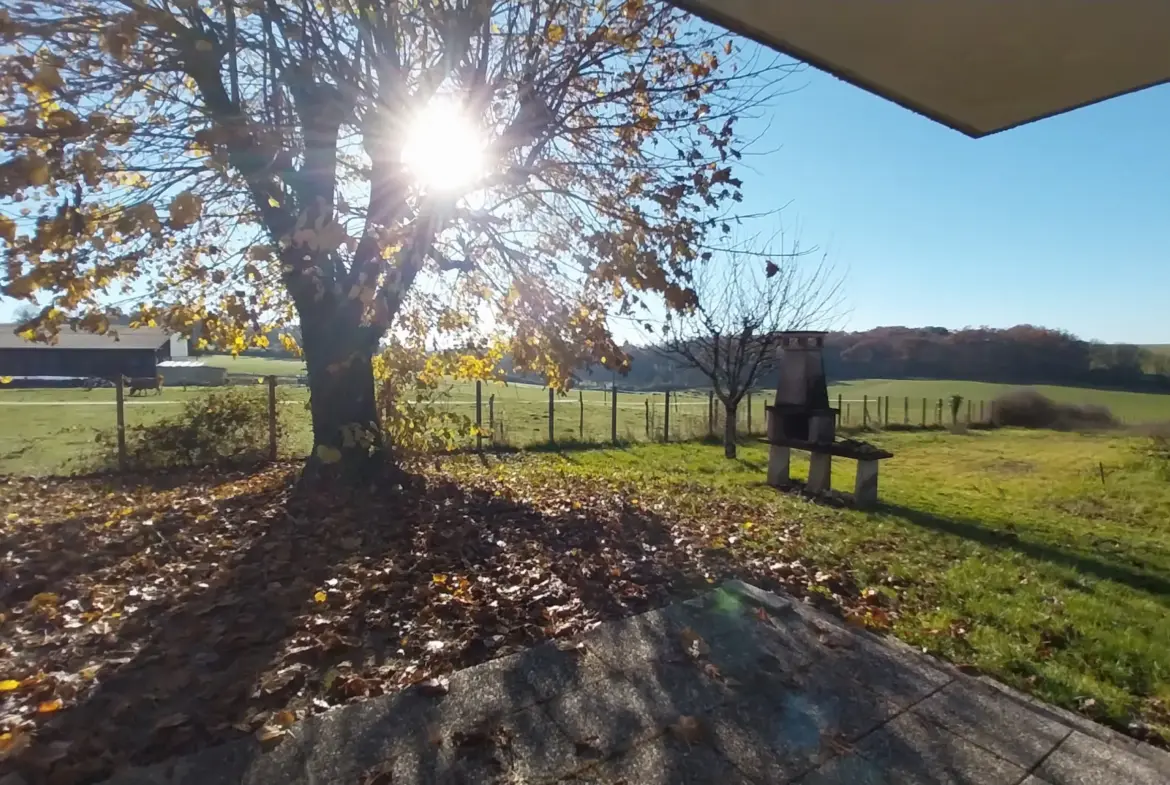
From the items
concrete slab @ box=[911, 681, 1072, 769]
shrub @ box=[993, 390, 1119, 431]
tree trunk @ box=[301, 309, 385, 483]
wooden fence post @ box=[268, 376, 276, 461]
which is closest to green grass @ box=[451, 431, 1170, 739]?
concrete slab @ box=[911, 681, 1072, 769]

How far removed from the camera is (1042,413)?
34.5 metres

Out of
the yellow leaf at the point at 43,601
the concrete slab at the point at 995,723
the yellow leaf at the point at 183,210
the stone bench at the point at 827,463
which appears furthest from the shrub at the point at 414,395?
the concrete slab at the point at 995,723

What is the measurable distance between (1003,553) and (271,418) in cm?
1113

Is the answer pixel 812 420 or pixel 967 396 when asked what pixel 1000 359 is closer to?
pixel 967 396

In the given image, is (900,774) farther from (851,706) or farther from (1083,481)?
(1083,481)

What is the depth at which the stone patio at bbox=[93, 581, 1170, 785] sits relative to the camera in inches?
90.4

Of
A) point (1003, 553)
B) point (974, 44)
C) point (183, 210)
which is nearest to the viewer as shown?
point (974, 44)

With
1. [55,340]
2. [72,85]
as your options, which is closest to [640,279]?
[72,85]

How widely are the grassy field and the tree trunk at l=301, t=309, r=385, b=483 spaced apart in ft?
→ 13.0

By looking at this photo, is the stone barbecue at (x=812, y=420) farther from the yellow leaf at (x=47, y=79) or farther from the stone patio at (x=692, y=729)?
the yellow leaf at (x=47, y=79)

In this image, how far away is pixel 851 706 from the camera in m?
2.86

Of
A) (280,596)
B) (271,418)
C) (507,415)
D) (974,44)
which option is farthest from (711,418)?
(974,44)

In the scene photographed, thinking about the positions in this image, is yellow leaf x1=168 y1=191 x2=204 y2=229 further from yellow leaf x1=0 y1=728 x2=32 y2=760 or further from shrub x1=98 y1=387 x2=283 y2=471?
shrub x1=98 y1=387 x2=283 y2=471

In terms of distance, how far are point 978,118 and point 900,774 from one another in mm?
2443
